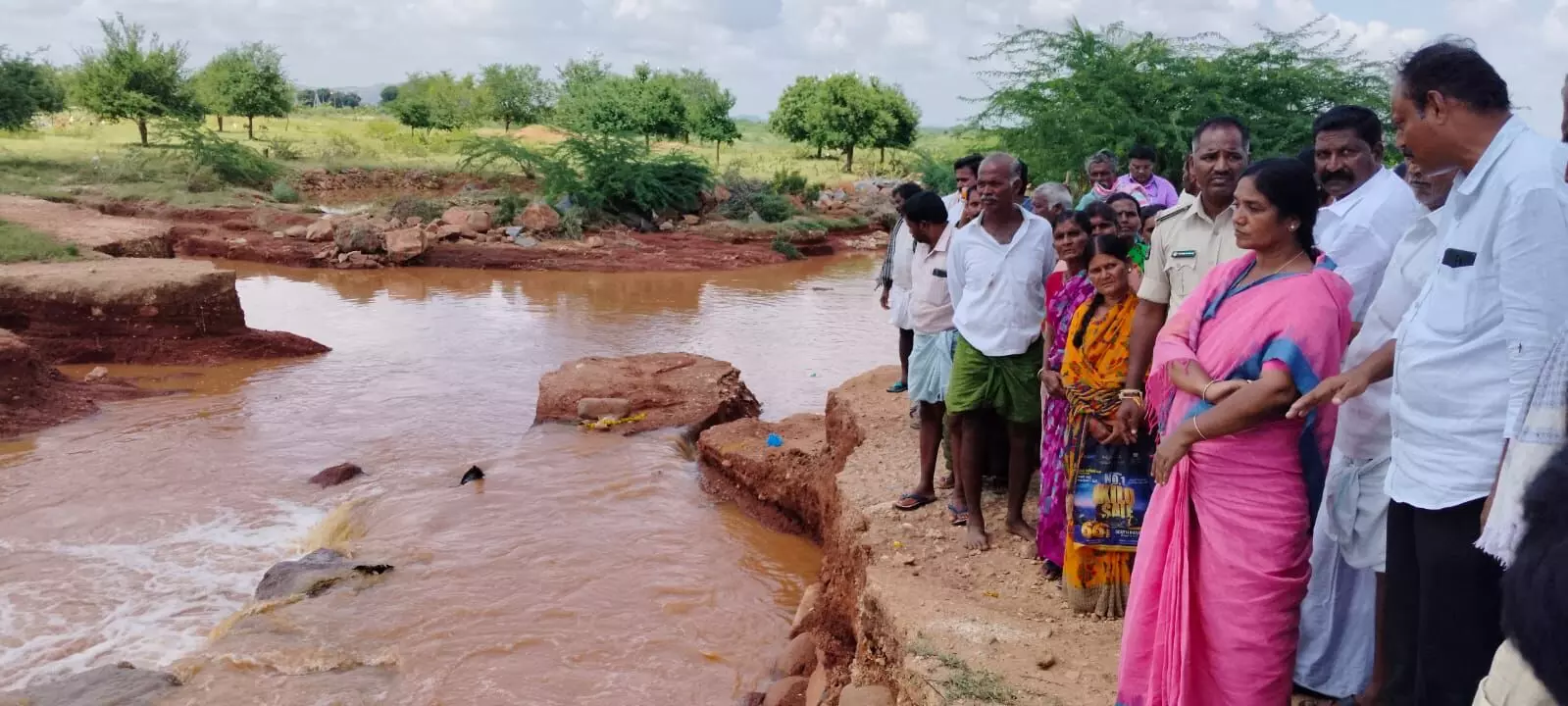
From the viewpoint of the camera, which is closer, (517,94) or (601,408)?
(601,408)

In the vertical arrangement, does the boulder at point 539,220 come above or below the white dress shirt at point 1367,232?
below

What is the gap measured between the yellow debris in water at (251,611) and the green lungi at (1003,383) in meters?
3.56

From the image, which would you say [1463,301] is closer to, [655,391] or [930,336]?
[930,336]

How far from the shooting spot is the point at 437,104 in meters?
Result: 44.2

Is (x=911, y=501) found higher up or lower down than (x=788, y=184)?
lower down

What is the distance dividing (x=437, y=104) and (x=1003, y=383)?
44544 mm

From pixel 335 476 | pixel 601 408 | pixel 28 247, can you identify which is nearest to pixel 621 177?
pixel 28 247

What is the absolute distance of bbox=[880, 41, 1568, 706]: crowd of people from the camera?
1896 mm

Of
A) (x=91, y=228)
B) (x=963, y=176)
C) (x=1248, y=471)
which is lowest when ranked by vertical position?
(x=91, y=228)

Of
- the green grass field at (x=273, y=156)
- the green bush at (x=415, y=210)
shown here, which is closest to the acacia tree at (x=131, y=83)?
the green grass field at (x=273, y=156)

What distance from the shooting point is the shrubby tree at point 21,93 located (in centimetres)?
2612

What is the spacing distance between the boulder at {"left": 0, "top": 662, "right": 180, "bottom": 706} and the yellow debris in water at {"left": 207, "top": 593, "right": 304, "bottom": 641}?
52 cm

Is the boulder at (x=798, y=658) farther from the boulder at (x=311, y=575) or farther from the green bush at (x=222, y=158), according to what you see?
the green bush at (x=222, y=158)

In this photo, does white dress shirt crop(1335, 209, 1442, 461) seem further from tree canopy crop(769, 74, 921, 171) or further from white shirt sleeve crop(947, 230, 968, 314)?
tree canopy crop(769, 74, 921, 171)
